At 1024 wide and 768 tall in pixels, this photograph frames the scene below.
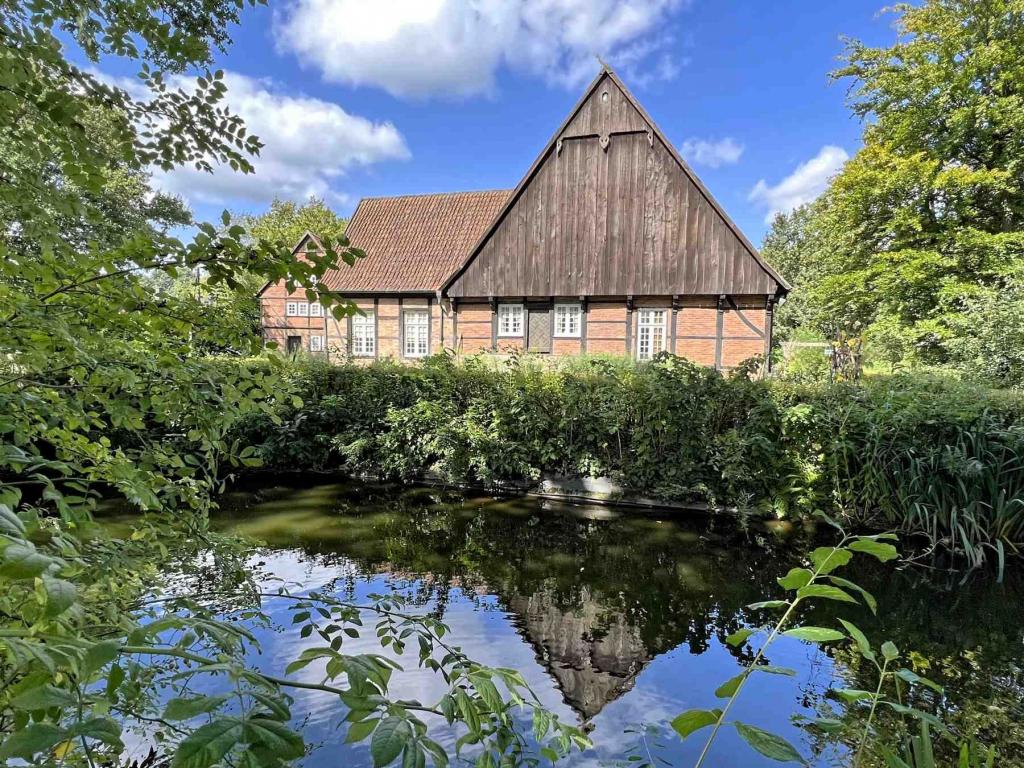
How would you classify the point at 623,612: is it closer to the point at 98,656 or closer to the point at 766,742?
the point at 766,742

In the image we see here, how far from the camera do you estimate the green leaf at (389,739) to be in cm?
68

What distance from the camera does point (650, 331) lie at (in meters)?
14.2

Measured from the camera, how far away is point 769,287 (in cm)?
1288

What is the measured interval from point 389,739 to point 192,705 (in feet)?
0.82

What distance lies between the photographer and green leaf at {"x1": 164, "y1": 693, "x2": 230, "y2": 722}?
649 mm

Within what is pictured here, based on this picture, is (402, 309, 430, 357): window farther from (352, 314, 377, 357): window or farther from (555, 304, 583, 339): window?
(555, 304, 583, 339): window

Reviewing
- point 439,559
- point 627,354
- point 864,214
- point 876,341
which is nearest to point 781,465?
point 439,559

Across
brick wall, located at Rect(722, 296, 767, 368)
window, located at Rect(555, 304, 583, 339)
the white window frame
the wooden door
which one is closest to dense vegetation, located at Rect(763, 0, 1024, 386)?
brick wall, located at Rect(722, 296, 767, 368)

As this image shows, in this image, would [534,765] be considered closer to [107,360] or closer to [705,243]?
[107,360]

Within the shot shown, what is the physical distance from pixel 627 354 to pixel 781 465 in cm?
832

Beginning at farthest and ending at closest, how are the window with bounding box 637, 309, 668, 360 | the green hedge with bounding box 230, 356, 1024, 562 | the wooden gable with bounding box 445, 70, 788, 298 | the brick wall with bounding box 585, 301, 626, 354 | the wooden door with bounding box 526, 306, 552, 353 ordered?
the wooden door with bounding box 526, 306, 552, 353 < the brick wall with bounding box 585, 301, 626, 354 < the window with bounding box 637, 309, 668, 360 < the wooden gable with bounding box 445, 70, 788, 298 < the green hedge with bounding box 230, 356, 1024, 562

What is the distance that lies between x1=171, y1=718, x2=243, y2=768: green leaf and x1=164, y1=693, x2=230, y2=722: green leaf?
2cm

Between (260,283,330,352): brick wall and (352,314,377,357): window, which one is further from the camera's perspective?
(260,283,330,352): brick wall

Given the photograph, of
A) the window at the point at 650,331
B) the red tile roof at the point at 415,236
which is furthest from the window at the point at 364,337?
the window at the point at 650,331
